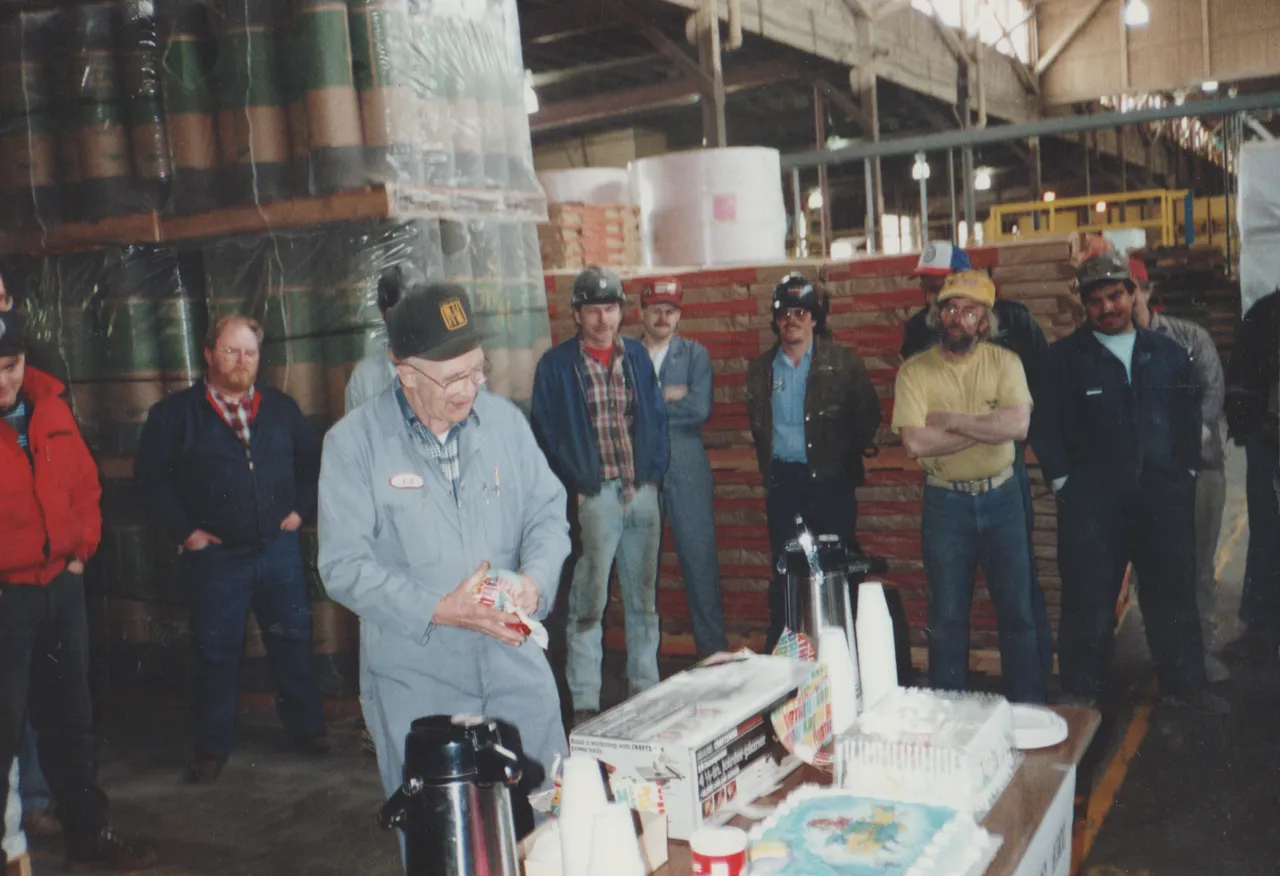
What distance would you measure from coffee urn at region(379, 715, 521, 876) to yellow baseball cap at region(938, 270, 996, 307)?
3.73 meters

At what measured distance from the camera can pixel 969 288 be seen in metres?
5.19

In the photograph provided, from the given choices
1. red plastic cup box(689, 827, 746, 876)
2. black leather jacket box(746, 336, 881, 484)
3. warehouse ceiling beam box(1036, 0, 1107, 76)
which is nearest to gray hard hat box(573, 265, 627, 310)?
black leather jacket box(746, 336, 881, 484)

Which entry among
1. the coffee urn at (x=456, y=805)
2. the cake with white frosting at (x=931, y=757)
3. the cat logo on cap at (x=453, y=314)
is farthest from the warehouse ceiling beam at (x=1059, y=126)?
the coffee urn at (x=456, y=805)

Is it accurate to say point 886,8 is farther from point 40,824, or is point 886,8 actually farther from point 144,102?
point 40,824

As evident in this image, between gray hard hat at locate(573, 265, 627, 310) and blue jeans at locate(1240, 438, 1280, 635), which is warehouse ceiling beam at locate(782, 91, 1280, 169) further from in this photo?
gray hard hat at locate(573, 265, 627, 310)

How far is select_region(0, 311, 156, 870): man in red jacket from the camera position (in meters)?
4.41

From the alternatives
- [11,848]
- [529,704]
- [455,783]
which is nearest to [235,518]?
[11,848]

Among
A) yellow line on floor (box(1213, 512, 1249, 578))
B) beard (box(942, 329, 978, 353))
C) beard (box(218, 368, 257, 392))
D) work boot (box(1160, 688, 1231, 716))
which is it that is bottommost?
yellow line on floor (box(1213, 512, 1249, 578))

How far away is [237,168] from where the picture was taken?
622cm

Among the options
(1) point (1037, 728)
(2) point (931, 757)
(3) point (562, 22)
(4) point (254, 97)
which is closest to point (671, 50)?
(3) point (562, 22)

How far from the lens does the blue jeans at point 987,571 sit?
5305 mm

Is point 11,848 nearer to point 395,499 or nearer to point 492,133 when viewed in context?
point 395,499

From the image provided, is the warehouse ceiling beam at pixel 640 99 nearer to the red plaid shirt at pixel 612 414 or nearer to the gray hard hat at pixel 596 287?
the gray hard hat at pixel 596 287

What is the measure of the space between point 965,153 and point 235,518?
5.62 m
